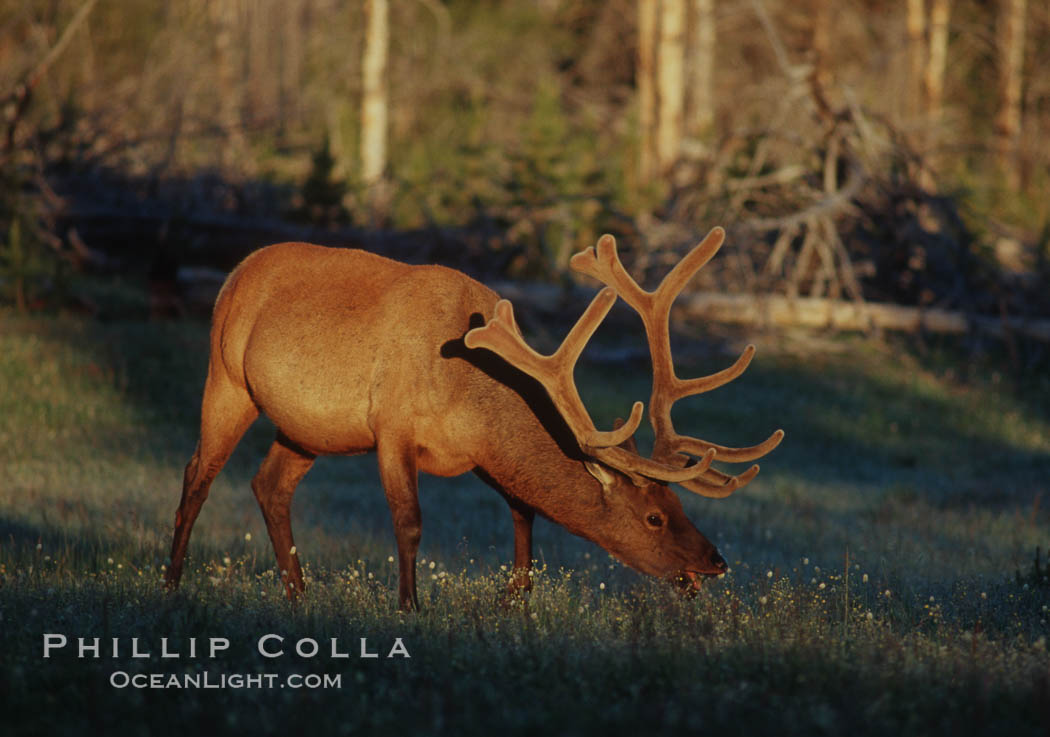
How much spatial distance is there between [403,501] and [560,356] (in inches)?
40.2

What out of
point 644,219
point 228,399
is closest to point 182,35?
point 644,219

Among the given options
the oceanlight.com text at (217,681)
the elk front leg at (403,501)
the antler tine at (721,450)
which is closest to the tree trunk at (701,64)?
the antler tine at (721,450)

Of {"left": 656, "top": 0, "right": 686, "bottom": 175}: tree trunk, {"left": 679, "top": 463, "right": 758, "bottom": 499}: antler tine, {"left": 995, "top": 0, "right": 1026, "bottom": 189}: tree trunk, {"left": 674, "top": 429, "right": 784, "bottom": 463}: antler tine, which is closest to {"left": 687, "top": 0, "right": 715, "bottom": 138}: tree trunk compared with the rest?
{"left": 656, "top": 0, "right": 686, "bottom": 175}: tree trunk

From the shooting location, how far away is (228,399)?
273 inches

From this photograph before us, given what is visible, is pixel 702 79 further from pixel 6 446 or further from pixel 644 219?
pixel 6 446

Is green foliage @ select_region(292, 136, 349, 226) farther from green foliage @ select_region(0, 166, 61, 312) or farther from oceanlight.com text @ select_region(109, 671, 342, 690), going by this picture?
oceanlight.com text @ select_region(109, 671, 342, 690)

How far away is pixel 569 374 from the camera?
602cm

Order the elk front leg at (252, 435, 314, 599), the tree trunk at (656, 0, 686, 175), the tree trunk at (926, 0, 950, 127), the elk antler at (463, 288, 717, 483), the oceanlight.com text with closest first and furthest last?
the oceanlight.com text < the elk antler at (463, 288, 717, 483) < the elk front leg at (252, 435, 314, 599) < the tree trunk at (656, 0, 686, 175) < the tree trunk at (926, 0, 950, 127)

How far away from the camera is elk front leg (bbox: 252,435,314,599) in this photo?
23.1 feet

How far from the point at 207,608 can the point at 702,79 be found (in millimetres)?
24922

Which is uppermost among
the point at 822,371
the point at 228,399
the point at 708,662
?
the point at 228,399

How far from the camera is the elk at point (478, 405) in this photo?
232 inches

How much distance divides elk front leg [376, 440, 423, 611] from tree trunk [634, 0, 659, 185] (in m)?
15.7

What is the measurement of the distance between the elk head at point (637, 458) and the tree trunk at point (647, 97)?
1541 centimetres
